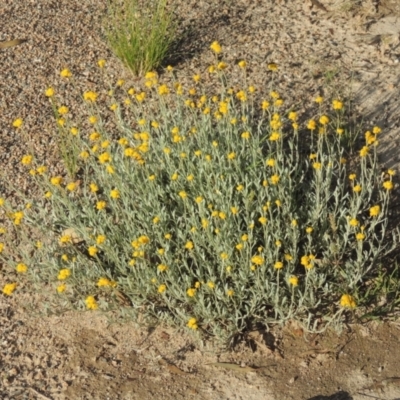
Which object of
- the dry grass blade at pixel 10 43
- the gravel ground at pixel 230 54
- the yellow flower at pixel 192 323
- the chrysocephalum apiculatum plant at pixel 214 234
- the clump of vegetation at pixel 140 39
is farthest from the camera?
the dry grass blade at pixel 10 43

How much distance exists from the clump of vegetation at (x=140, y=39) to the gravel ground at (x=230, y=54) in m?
0.15

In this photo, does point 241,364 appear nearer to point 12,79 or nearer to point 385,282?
point 385,282

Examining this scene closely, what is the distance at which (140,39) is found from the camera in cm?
568

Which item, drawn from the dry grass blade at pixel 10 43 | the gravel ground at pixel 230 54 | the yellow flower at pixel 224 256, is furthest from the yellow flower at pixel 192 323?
the dry grass blade at pixel 10 43

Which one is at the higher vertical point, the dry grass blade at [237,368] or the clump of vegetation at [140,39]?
the clump of vegetation at [140,39]

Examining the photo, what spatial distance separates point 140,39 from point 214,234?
2.15m

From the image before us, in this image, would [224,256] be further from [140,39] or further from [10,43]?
[10,43]

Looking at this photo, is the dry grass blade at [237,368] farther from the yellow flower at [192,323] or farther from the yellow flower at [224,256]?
the yellow flower at [224,256]

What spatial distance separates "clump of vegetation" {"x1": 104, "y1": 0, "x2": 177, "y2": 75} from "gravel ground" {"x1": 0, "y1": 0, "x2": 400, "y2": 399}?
0.51 feet

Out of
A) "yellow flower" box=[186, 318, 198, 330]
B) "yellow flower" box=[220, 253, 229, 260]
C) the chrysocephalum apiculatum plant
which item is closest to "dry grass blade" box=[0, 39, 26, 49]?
the chrysocephalum apiculatum plant

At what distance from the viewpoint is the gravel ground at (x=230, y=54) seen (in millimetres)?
5422

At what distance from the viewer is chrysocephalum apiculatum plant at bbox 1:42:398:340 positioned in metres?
3.97

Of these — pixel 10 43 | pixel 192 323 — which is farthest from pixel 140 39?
pixel 192 323

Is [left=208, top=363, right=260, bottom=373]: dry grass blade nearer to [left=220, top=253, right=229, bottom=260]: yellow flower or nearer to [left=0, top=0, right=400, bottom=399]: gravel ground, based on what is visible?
[left=220, top=253, right=229, bottom=260]: yellow flower
